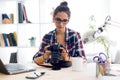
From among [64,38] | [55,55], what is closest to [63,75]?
[55,55]

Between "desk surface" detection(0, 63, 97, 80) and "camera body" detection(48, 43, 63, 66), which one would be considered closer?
"desk surface" detection(0, 63, 97, 80)

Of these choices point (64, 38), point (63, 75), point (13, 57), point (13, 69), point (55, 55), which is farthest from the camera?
point (13, 57)

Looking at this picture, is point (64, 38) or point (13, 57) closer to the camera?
point (64, 38)

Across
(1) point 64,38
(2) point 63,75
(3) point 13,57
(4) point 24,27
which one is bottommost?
(3) point 13,57

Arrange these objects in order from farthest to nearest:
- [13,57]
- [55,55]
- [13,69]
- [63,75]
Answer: [13,57] < [55,55] < [13,69] < [63,75]

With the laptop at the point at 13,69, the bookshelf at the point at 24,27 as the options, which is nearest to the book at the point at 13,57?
the bookshelf at the point at 24,27

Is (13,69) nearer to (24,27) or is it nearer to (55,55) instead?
(55,55)

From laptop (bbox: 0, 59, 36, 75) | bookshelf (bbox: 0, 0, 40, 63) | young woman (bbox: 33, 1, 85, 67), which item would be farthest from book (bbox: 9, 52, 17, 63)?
laptop (bbox: 0, 59, 36, 75)

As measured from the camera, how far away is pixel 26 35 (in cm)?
401

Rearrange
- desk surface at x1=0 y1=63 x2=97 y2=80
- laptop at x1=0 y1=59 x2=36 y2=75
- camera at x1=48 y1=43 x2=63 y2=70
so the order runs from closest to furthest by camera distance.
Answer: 1. desk surface at x1=0 y1=63 x2=97 y2=80
2. laptop at x1=0 y1=59 x2=36 y2=75
3. camera at x1=48 y1=43 x2=63 y2=70

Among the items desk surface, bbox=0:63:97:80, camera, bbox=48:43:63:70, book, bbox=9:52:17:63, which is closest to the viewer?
desk surface, bbox=0:63:97:80

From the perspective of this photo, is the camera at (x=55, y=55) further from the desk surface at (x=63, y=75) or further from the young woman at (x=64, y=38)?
the young woman at (x=64, y=38)

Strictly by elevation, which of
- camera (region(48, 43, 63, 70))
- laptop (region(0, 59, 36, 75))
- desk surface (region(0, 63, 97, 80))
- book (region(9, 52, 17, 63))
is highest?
camera (region(48, 43, 63, 70))

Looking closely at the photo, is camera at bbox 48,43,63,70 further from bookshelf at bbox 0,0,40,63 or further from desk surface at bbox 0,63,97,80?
bookshelf at bbox 0,0,40,63
